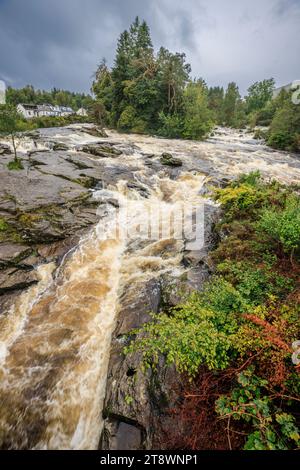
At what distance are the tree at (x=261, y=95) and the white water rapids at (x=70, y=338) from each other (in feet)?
234

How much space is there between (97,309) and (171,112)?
3209 cm

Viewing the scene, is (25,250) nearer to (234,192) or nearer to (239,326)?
(239,326)

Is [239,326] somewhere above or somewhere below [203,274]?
above

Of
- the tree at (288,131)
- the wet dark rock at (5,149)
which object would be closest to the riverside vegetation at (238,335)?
the wet dark rock at (5,149)

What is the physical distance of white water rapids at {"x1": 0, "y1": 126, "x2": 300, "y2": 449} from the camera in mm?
3475

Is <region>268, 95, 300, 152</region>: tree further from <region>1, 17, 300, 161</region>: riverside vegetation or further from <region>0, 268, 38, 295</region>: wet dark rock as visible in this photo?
<region>0, 268, 38, 295</region>: wet dark rock

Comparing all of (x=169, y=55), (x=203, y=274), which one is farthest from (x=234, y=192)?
(x=169, y=55)

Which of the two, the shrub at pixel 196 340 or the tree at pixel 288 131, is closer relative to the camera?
the shrub at pixel 196 340

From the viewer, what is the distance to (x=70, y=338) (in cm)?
467

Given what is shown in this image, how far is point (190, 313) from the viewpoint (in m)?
3.90

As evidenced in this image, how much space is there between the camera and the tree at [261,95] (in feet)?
204

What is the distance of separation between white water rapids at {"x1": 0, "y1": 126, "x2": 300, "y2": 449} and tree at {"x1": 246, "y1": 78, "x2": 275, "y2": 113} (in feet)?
234

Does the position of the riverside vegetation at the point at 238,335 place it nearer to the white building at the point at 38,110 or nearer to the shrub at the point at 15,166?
the shrub at the point at 15,166

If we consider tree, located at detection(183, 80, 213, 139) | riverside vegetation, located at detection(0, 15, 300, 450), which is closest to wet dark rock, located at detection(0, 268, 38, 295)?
riverside vegetation, located at detection(0, 15, 300, 450)
